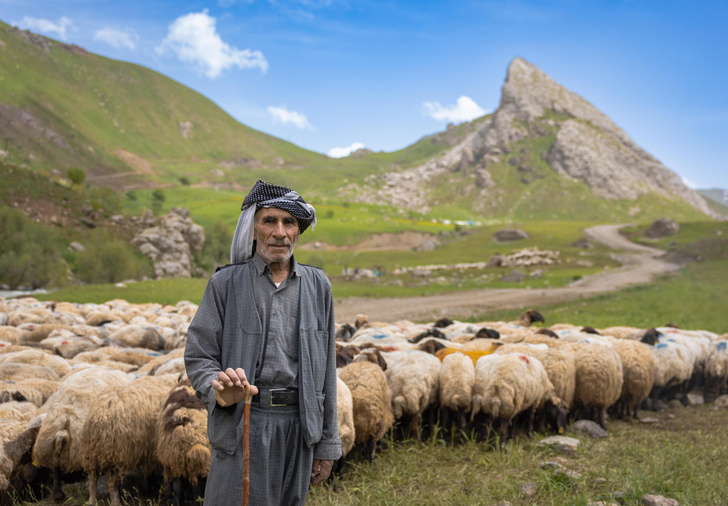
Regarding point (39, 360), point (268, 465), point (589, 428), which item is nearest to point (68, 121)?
point (39, 360)

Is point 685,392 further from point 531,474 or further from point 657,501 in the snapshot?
point 657,501

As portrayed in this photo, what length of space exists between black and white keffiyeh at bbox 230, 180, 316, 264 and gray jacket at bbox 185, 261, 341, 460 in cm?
15

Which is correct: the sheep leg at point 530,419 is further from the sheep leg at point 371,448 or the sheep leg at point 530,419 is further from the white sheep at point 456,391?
the sheep leg at point 371,448

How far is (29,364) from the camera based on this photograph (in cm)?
891

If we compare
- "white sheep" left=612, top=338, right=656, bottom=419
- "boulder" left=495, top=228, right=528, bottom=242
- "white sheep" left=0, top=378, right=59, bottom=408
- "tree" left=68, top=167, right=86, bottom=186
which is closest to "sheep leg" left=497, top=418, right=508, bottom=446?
"white sheep" left=612, top=338, right=656, bottom=419

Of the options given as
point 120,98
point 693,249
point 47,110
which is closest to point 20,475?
point 693,249

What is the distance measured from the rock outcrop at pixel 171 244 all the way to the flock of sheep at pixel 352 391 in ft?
97.5

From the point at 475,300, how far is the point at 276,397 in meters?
25.9

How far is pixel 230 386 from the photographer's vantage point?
2.76m

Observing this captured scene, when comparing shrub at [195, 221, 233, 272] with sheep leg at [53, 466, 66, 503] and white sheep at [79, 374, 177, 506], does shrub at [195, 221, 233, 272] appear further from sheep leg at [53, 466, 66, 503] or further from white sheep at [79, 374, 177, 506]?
white sheep at [79, 374, 177, 506]

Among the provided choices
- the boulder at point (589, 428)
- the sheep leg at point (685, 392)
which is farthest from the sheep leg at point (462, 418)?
the sheep leg at point (685, 392)

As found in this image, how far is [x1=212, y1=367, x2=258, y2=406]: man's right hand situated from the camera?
2.72 metres

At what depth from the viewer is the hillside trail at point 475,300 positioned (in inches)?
920

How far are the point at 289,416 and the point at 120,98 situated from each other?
748 feet
